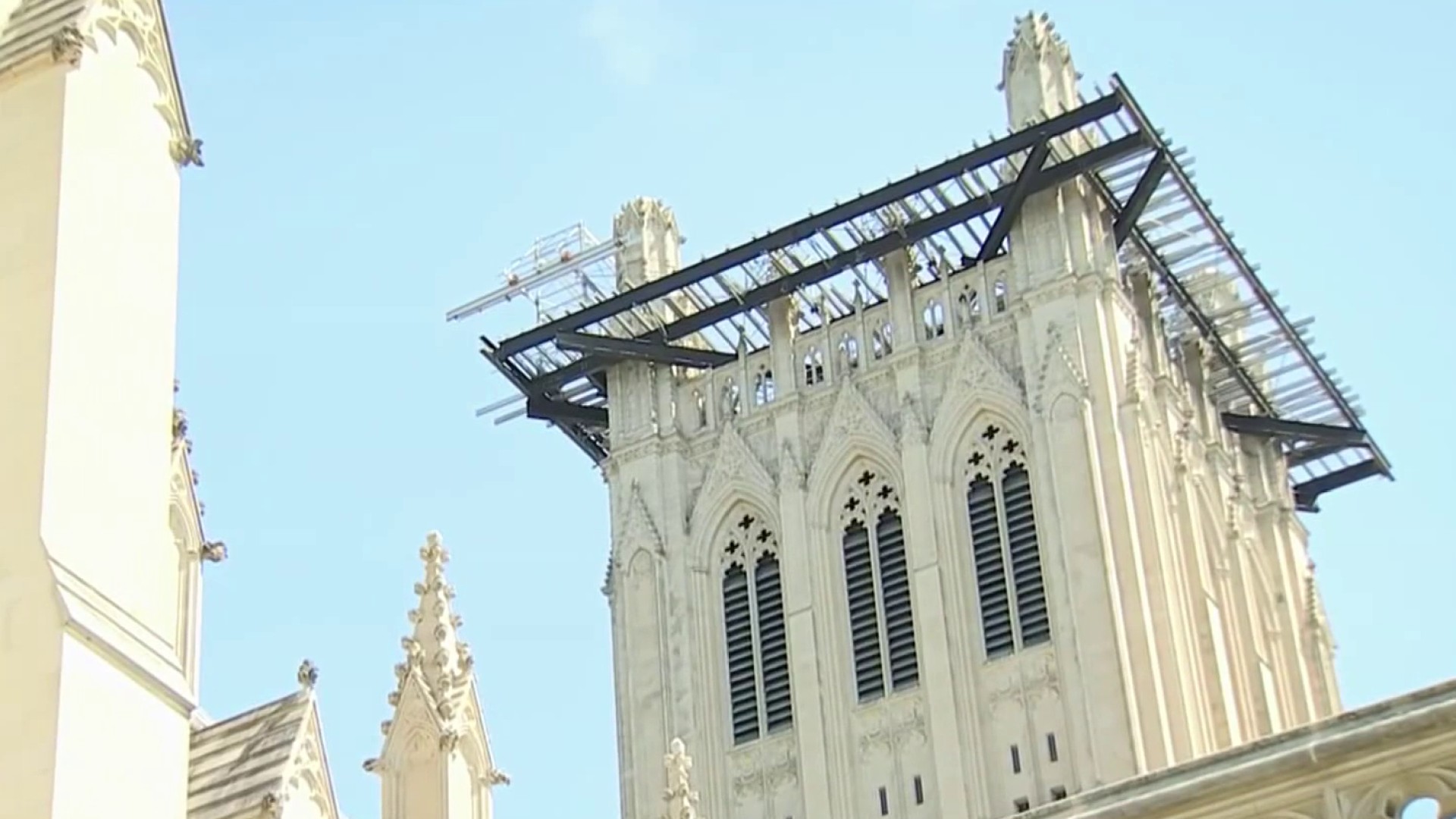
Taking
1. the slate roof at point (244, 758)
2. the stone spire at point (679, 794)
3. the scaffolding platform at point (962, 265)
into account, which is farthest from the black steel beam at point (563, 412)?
the slate roof at point (244, 758)

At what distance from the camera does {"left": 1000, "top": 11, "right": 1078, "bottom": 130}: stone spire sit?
52.5 m

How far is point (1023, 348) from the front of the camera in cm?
5012

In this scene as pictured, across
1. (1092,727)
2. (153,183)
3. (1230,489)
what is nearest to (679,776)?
(153,183)

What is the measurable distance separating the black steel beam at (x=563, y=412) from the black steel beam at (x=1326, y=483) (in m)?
13.9

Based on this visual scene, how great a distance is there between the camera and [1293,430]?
56500 millimetres

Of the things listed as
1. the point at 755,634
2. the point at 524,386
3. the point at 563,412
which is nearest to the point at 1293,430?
the point at 755,634

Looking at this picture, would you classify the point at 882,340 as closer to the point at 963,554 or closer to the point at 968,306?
the point at 968,306

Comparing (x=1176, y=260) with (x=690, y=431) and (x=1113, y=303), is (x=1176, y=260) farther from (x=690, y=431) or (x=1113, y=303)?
(x=690, y=431)

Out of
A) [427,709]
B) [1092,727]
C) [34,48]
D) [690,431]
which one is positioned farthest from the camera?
[690,431]

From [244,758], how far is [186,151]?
321 centimetres

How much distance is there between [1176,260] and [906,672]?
9.72 meters

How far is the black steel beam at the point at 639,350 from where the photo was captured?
53562 millimetres

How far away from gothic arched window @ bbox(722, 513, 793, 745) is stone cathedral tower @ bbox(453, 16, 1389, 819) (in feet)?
0.17

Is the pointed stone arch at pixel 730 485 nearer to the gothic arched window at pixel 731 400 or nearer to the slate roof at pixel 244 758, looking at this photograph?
the gothic arched window at pixel 731 400
